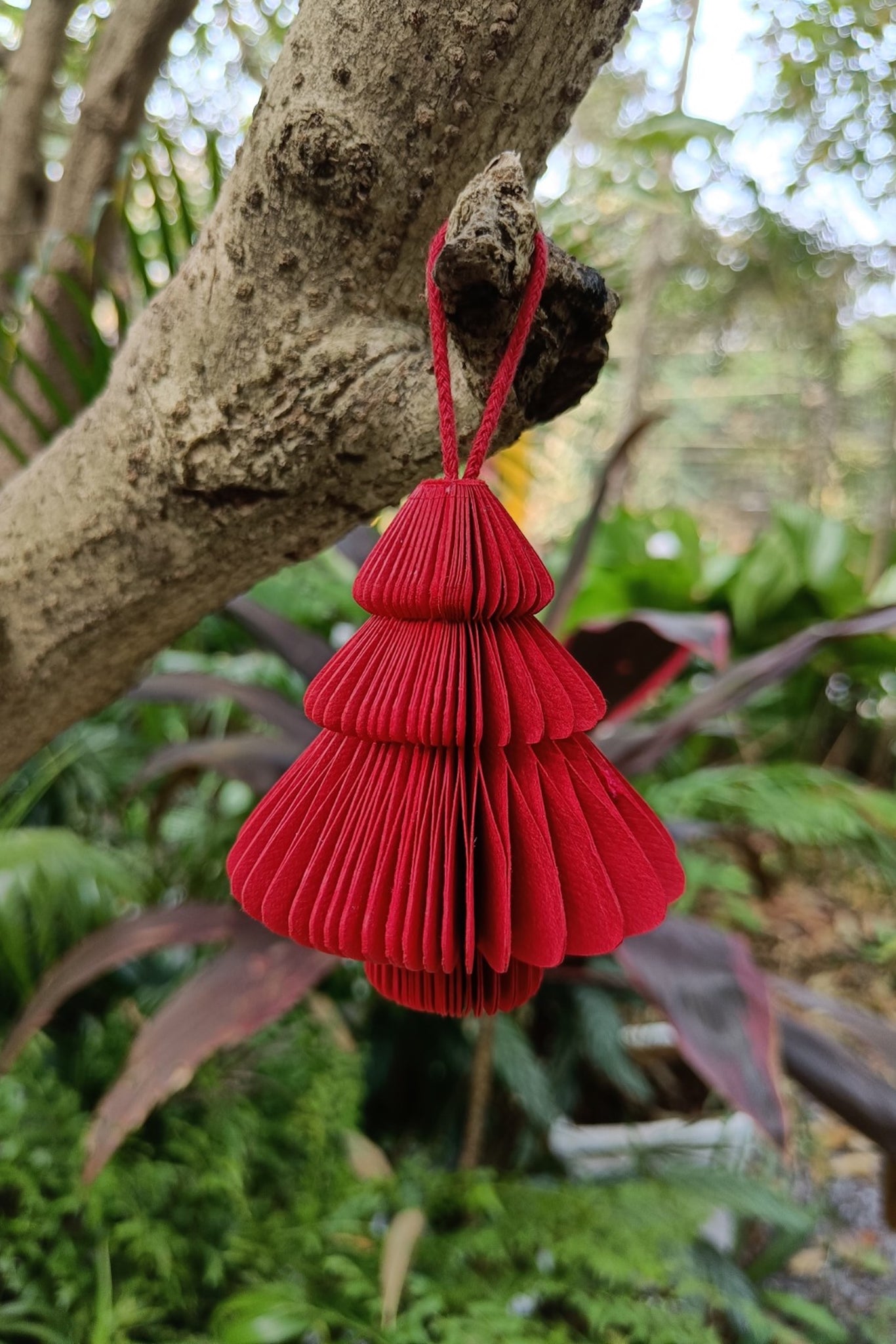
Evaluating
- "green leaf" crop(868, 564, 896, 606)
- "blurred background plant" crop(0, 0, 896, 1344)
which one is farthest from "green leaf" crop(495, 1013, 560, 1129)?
"green leaf" crop(868, 564, 896, 606)

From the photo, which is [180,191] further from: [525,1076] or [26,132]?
[525,1076]

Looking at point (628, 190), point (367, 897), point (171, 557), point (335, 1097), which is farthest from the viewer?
point (628, 190)

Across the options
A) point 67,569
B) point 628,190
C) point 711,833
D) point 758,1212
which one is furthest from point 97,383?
point 758,1212

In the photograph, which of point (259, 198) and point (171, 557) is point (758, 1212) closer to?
point (171, 557)

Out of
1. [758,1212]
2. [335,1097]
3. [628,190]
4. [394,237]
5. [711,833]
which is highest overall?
[628,190]

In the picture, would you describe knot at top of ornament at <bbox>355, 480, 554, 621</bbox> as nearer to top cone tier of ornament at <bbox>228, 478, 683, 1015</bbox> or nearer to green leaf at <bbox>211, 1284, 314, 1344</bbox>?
top cone tier of ornament at <bbox>228, 478, 683, 1015</bbox>

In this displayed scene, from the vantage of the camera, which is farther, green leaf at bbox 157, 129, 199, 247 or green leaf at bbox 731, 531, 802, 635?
green leaf at bbox 731, 531, 802, 635

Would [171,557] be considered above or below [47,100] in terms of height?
below
